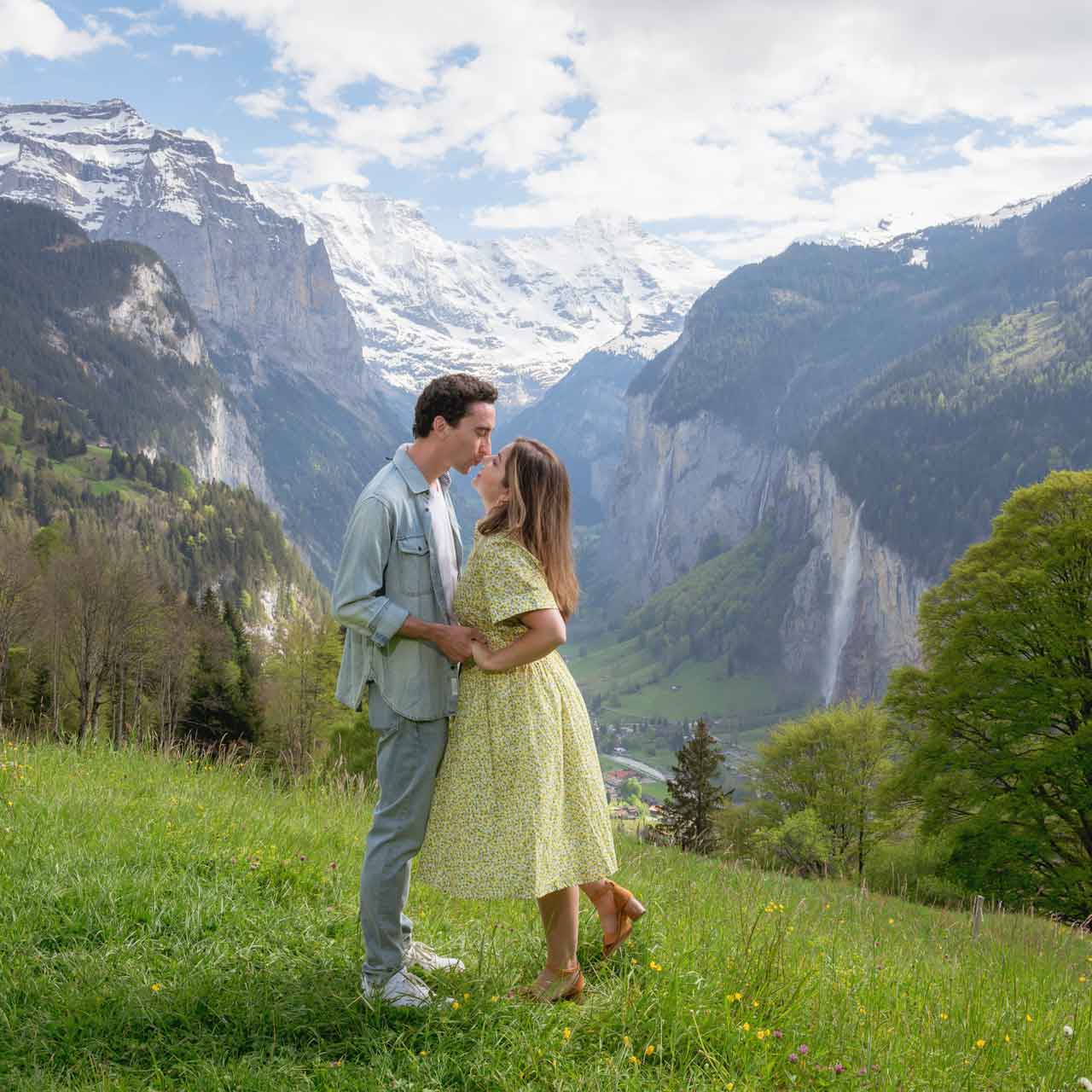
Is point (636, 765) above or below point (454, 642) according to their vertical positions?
below

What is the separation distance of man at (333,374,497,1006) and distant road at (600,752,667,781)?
448 ft

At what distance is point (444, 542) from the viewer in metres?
4.94

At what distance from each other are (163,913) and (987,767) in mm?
19133

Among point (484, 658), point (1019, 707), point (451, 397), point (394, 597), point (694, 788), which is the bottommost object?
point (694, 788)

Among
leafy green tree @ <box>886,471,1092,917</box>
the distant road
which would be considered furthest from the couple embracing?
the distant road

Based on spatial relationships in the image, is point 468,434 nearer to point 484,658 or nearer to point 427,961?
point 484,658

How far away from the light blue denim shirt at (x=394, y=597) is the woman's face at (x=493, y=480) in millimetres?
297

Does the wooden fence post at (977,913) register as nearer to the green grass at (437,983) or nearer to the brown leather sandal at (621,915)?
the green grass at (437,983)

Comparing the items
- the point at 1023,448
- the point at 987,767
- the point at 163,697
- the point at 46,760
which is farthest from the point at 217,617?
the point at 1023,448

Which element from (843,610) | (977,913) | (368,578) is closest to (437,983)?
(368,578)

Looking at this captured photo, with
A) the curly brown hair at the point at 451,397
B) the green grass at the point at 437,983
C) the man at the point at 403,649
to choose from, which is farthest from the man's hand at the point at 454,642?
the green grass at the point at 437,983

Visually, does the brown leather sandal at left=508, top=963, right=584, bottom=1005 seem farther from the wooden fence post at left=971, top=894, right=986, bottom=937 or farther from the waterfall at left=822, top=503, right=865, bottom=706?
the waterfall at left=822, top=503, right=865, bottom=706

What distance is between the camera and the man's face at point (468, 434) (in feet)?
15.6

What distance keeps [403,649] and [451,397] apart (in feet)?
4.20
